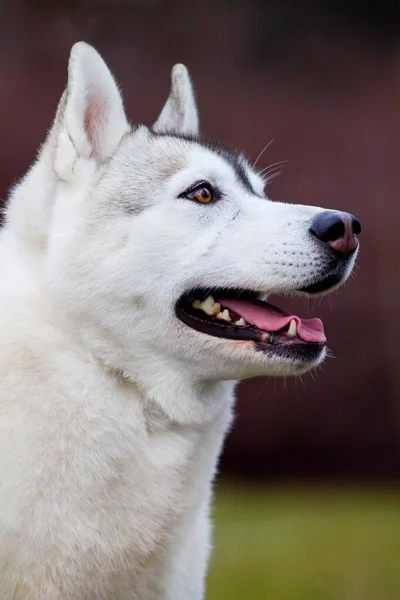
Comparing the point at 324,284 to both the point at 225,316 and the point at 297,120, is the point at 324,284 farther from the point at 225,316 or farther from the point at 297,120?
the point at 297,120

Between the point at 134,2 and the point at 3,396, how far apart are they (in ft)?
25.4

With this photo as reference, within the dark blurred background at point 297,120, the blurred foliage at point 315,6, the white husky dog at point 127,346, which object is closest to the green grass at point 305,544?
the dark blurred background at point 297,120

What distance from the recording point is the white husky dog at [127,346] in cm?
294

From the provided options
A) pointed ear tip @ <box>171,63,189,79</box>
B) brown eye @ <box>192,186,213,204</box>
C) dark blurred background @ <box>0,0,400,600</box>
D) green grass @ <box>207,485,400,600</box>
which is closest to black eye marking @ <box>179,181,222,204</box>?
brown eye @ <box>192,186,213,204</box>

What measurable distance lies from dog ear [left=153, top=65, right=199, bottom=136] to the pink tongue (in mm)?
1049

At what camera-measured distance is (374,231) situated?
955cm

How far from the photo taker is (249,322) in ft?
10.3

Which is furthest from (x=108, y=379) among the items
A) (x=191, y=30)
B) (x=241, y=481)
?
(x=191, y=30)

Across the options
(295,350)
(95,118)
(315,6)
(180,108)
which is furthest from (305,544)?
(315,6)

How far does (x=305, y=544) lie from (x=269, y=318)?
4.23m

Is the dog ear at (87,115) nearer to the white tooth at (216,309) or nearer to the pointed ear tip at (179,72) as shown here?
the pointed ear tip at (179,72)

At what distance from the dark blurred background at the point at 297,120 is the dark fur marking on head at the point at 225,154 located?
5.29m

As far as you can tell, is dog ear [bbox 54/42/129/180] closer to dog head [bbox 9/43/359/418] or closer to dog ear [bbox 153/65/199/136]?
dog head [bbox 9/43/359/418]

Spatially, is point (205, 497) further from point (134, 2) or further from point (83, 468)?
point (134, 2)
